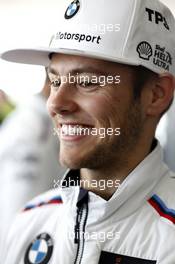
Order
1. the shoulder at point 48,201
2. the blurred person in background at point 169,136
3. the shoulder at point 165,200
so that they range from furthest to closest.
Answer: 1. the blurred person in background at point 169,136
2. the shoulder at point 48,201
3. the shoulder at point 165,200

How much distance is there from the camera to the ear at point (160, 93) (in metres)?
0.92

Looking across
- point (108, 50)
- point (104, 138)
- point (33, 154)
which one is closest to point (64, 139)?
point (104, 138)

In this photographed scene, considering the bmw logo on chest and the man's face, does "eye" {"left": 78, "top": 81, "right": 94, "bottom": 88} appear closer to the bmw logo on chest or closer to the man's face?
the man's face

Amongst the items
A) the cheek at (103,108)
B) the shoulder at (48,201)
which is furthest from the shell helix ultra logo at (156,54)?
the shoulder at (48,201)

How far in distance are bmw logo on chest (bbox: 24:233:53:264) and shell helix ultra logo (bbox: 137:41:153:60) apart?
40 centimetres

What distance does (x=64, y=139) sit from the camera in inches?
35.0

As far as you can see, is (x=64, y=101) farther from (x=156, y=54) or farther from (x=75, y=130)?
(x=156, y=54)

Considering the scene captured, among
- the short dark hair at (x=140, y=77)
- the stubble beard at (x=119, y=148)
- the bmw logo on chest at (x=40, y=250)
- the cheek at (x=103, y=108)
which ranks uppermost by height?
the short dark hair at (x=140, y=77)

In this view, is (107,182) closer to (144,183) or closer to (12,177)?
(144,183)

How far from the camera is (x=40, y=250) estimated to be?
3.00 ft

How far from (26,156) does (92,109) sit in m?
0.55

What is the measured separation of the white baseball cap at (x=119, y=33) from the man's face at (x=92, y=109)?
0.03 m

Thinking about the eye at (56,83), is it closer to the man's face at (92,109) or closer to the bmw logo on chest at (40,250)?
the man's face at (92,109)

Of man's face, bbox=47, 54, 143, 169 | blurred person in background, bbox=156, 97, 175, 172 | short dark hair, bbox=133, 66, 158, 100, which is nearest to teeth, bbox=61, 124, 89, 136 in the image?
man's face, bbox=47, 54, 143, 169
